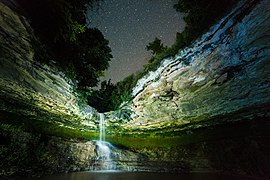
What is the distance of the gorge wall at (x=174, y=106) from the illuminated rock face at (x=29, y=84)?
0.08 ft

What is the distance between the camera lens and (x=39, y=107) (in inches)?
283

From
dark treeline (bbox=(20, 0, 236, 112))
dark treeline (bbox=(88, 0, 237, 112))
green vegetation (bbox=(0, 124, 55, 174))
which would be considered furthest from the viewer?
green vegetation (bbox=(0, 124, 55, 174))

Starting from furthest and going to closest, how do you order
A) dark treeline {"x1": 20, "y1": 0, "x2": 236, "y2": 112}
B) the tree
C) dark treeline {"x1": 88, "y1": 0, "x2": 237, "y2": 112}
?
the tree < dark treeline {"x1": 20, "y1": 0, "x2": 236, "y2": 112} < dark treeline {"x1": 88, "y1": 0, "x2": 237, "y2": 112}

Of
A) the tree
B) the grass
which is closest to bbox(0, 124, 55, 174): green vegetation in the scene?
the grass

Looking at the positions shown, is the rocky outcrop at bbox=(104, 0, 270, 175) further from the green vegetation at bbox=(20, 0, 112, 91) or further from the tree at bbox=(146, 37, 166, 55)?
the tree at bbox=(146, 37, 166, 55)

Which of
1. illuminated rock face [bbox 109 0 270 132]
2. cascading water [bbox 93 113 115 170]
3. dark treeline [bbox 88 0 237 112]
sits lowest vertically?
cascading water [bbox 93 113 115 170]

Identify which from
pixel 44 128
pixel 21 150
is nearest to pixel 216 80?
pixel 21 150

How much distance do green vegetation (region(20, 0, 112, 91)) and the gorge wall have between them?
0.35 metres

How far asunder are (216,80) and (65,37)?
5.42m

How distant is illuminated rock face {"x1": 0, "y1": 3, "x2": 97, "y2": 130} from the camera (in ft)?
14.1

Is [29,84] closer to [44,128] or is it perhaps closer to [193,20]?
[44,128]

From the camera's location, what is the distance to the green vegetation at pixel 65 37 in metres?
4.57

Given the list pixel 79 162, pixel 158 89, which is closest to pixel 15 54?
pixel 158 89

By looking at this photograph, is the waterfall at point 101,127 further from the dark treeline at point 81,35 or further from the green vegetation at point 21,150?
the green vegetation at point 21,150
